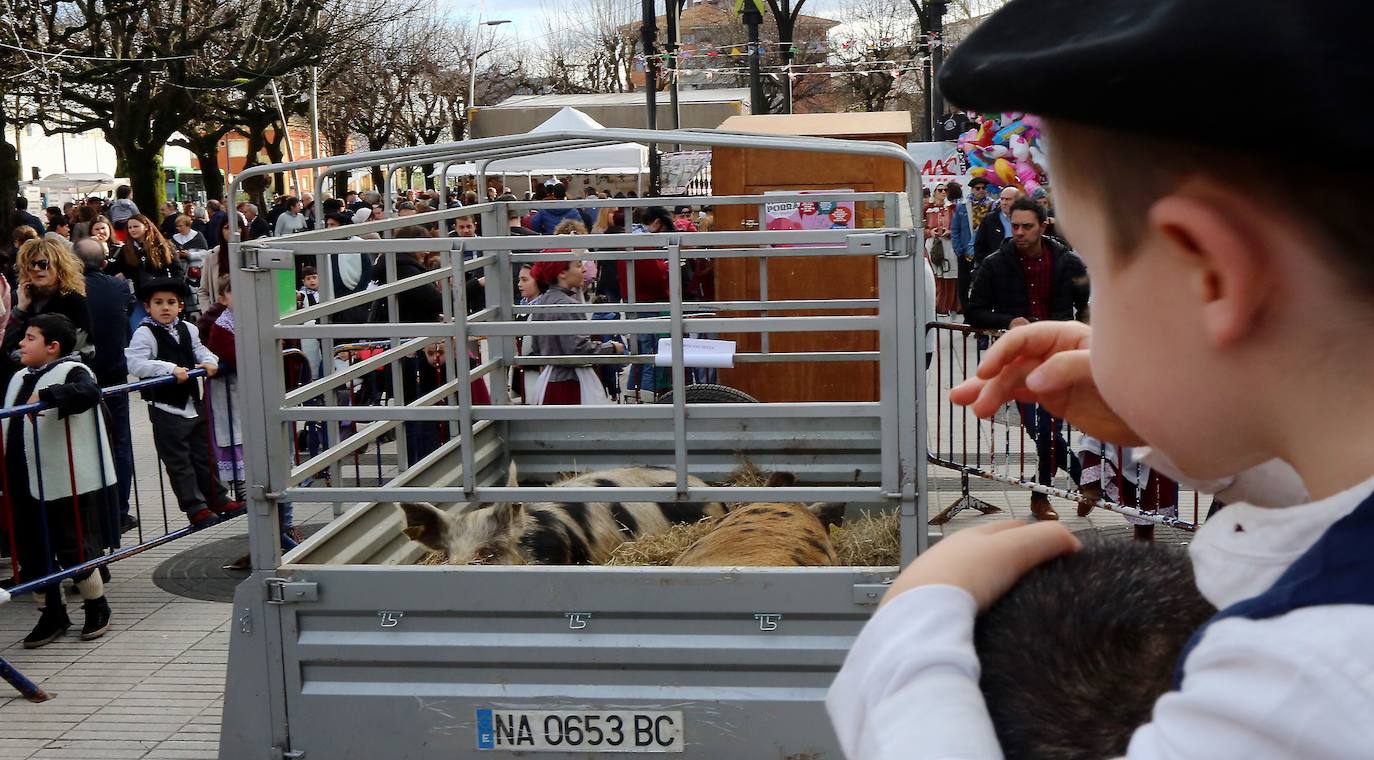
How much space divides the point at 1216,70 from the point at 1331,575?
24cm

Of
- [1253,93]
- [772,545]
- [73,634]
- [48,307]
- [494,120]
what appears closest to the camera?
[1253,93]

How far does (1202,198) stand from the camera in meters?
0.64

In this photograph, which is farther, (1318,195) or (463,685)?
(463,685)

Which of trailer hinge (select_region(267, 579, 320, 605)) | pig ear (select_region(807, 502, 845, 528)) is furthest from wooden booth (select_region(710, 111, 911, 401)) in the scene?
trailer hinge (select_region(267, 579, 320, 605))

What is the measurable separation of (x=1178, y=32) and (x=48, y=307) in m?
9.48

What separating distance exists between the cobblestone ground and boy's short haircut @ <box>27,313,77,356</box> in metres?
1.53

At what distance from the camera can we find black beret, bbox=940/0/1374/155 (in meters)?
0.59

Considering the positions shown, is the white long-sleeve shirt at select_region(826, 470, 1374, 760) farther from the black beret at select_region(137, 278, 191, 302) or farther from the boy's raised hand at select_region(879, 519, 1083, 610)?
the black beret at select_region(137, 278, 191, 302)

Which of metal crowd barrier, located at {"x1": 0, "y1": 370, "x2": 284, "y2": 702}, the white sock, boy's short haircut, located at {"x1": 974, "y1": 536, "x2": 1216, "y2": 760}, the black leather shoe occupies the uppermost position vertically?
boy's short haircut, located at {"x1": 974, "y1": 536, "x2": 1216, "y2": 760}

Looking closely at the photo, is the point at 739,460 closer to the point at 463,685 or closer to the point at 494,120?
the point at 463,685

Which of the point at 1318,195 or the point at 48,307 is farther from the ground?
the point at 1318,195

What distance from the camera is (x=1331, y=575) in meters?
0.61

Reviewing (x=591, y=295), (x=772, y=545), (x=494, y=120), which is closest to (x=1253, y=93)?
(x=772, y=545)

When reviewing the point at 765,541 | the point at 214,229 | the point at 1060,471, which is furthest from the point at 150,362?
the point at 214,229
